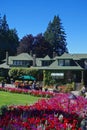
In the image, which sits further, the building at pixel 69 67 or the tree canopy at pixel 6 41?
the tree canopy at pixel 6 41

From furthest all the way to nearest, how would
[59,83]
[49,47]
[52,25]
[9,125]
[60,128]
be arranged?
[52,25] < [49,47] < [59,83] < [60,128] < [9,125]

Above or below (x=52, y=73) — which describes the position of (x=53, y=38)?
A: above

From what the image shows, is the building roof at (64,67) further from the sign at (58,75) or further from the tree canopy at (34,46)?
the tree canopy at (34,46)

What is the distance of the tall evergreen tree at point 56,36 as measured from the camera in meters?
118

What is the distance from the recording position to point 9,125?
11586 millimetres

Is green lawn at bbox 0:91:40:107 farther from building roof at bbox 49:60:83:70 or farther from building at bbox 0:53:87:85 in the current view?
building roof at bbox 49:60:83:70

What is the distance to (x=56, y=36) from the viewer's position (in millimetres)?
123688

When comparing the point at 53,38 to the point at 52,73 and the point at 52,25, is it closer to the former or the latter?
the point at 52,25

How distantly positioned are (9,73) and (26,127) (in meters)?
62.8

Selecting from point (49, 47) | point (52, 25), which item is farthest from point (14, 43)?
point (52, 25)

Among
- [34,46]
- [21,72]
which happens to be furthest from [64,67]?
[34,46]

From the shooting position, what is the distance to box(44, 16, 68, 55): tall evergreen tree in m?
A: 118

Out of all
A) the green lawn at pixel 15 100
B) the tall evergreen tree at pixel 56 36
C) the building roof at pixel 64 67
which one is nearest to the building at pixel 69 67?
the building roof at pixel 64 67

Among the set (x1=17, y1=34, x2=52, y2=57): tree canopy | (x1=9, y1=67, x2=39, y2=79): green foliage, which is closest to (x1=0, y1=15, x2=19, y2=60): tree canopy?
(x1=17, y1=34, x2=52, y2=57): tree canopy
